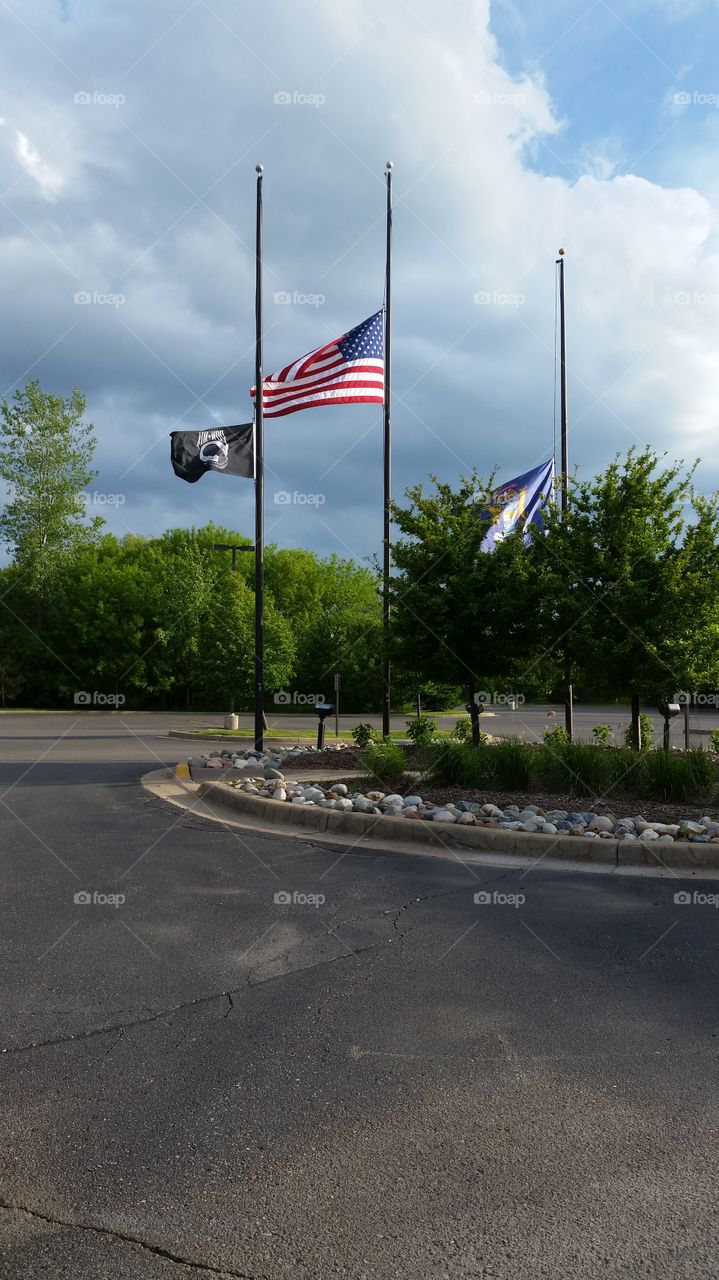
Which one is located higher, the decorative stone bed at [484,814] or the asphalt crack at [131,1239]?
the decorative stone bed at [484,814]

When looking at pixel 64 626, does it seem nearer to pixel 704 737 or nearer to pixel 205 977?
pixel 704 737

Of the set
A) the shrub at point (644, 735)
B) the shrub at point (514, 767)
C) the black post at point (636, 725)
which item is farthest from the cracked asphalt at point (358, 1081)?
the shrub at point (644, 735)

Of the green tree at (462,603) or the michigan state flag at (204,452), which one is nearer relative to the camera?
the green tree at (462,603)

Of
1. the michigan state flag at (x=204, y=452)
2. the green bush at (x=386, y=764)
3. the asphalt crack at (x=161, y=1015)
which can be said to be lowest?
the asphalt crack at (x=161, y=1015)

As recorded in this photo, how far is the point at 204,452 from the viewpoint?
17.5 metres

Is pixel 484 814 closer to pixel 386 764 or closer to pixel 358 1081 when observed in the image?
pixel 386 764

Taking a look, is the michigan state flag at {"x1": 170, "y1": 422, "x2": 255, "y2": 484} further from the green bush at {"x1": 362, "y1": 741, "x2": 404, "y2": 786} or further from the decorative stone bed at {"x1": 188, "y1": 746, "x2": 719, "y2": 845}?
the green bush at {"x1": 362, "y1": 741, "x2": 404, "y2": 786}

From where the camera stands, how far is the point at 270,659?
108 ft

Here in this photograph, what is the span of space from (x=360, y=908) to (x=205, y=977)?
1.74m

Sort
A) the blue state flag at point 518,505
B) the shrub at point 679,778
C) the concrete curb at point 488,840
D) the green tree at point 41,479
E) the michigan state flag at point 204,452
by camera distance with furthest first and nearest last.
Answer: the green tree at point 41,479 → the michigan state flag at point 204,452 → the blue state flag at point 518,505 → the shrub at point 679,778 → the concrete curb at point 488,840

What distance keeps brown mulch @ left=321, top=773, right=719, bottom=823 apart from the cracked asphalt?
2.57m

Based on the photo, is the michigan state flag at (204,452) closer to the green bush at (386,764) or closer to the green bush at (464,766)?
the green bush at (386,764)

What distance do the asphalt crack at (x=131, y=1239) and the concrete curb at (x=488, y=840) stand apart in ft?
19.3

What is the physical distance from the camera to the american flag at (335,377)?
55.9 feet
